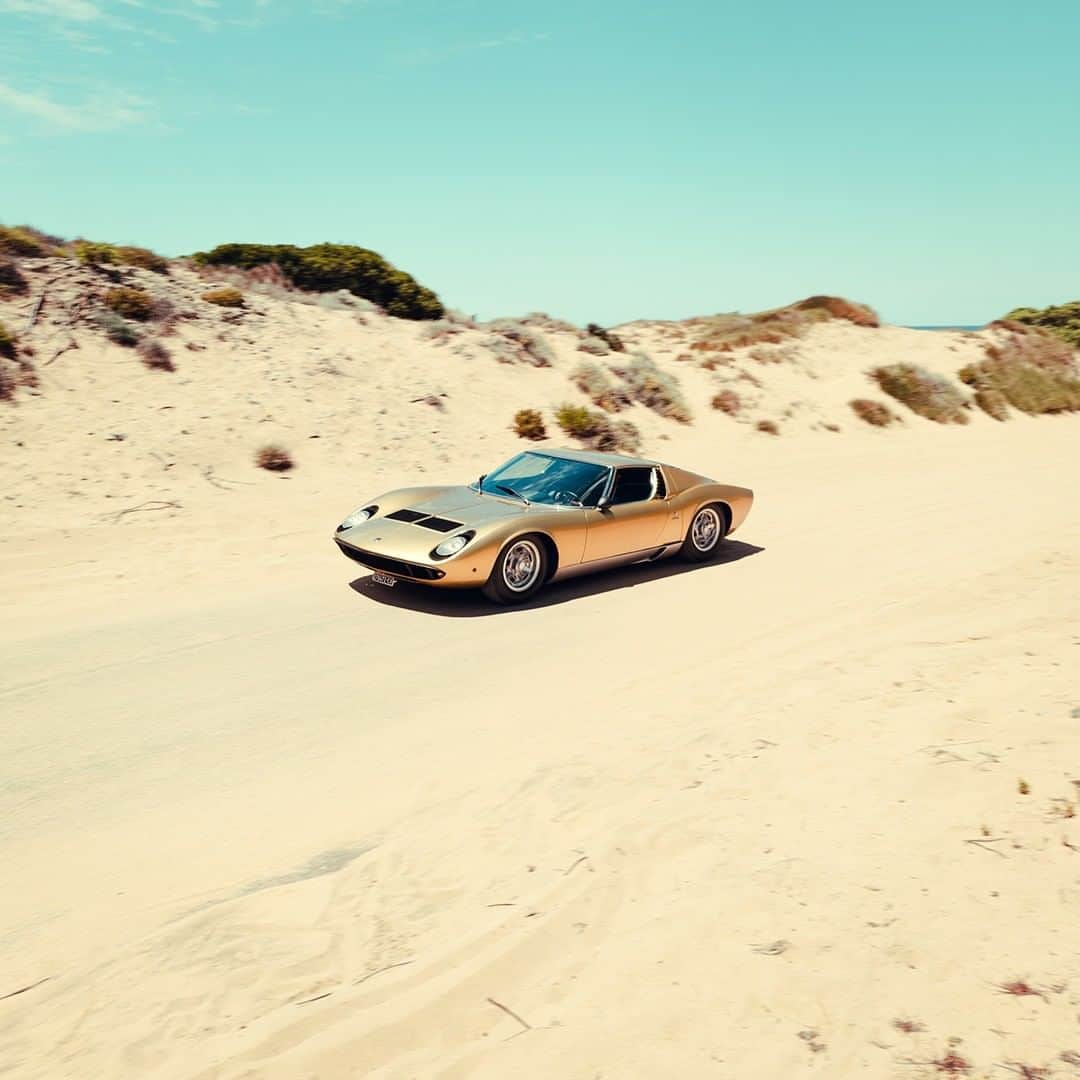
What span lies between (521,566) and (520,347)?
1326cm

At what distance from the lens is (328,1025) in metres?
3.12

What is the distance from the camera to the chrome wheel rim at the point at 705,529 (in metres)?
9.81

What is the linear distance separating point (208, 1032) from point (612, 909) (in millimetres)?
1546

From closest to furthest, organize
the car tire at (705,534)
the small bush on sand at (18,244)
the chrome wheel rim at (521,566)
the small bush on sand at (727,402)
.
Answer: the chrome wheel rim at (521,566) < the car tire at (705,534) < the small bush on sand at (18,244) < the small bush on sand at (727,402)

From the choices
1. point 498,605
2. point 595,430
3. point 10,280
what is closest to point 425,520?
point 498,605

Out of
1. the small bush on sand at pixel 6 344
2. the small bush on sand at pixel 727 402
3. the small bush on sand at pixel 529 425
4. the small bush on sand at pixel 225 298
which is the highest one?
the small bush on sand at pixel 225 298

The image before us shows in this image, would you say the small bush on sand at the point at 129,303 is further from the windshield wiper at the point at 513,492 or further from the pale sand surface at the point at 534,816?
the windshield wiper at the point at 513,492

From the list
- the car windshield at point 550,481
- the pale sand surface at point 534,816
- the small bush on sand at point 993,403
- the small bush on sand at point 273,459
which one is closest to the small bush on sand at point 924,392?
the small bush on sand at point 993,403

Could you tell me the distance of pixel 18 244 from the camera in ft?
54.5

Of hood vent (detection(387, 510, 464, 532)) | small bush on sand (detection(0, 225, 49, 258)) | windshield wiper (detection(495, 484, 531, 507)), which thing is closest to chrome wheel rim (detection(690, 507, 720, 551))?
windshield wiper (detection(495, 484, 531, 507))

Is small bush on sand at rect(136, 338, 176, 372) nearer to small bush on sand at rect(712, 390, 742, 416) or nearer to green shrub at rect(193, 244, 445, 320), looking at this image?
green shrub at rect(193, 244, 445, 320)

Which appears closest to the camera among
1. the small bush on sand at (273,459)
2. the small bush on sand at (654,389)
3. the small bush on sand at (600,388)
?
the small bush on sand at (273,459)

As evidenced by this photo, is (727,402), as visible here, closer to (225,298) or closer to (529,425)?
(529,425)

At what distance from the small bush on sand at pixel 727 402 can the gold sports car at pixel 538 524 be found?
38.5ft
